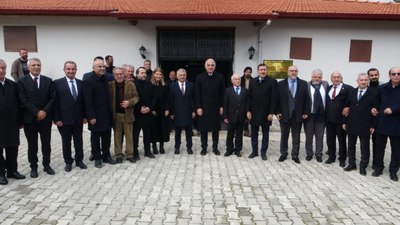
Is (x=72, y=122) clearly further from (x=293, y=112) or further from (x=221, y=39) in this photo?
(x=221, y=39)

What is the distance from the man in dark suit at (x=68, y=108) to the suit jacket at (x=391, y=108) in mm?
5076

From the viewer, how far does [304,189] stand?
5.22 m

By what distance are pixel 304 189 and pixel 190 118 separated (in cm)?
281

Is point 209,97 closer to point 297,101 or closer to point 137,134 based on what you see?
point 137,134

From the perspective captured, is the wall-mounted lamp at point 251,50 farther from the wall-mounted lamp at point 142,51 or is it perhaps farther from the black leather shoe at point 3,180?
the black leather shoe at point 3,180

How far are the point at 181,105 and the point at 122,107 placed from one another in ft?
4.31

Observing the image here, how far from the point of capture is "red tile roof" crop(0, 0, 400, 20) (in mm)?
9367

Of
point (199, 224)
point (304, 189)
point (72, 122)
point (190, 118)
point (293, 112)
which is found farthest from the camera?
point (190, 118)

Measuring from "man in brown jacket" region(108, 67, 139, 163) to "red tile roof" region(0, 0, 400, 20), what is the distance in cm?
367

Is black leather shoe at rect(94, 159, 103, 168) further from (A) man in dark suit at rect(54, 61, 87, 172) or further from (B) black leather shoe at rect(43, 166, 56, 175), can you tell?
(B) black leather shoe at rect(43, 166, 56, 175)

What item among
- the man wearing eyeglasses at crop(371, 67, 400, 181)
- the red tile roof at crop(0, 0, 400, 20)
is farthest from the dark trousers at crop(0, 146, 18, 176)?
the man wearing eyeglasses at crop(371, 67, 400, 181)

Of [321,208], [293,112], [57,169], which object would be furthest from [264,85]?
[57,169]

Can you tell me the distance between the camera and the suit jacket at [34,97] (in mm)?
5238

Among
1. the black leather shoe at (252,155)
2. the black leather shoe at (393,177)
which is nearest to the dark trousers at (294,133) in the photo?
the black leather shoe at (252,155)
